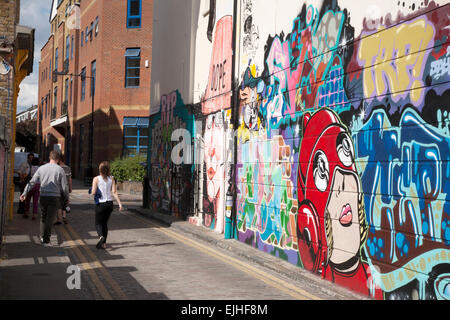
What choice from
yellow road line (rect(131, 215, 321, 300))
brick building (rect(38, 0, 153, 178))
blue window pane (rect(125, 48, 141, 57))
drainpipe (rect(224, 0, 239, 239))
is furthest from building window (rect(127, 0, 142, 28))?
yellow road line (rect(131, 215, 321, 300))

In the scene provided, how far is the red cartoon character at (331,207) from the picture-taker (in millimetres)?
8117

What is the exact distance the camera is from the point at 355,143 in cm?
820

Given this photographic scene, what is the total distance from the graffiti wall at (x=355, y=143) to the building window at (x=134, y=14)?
26.8m

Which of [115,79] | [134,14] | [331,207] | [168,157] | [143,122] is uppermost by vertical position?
[134,14]

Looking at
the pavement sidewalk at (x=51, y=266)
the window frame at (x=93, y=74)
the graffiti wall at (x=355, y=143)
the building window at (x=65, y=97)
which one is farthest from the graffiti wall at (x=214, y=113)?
the building window at (x=65, y=97)

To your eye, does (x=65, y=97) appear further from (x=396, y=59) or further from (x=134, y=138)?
(x=396, y=59)

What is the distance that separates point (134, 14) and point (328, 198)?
31.6 meters

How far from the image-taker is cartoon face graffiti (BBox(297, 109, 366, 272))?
8.28 metres

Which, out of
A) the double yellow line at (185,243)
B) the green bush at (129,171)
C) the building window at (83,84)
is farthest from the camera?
the building window at (83,84)

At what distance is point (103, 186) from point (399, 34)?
6780 mm

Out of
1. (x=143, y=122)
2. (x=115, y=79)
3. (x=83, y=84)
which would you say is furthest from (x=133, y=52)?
(x=83, y=84)

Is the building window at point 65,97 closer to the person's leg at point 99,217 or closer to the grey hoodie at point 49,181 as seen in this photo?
the grey hoodie at point 49,181

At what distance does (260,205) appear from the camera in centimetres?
1192
